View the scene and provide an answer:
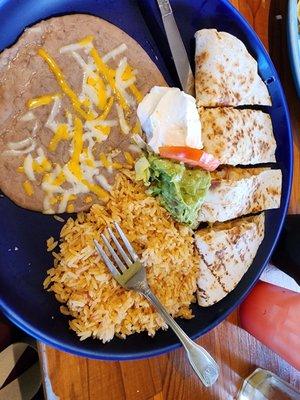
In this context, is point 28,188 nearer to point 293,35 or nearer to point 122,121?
point 122,121

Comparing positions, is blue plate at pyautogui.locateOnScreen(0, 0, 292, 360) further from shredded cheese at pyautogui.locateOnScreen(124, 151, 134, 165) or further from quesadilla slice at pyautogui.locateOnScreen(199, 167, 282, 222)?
shredded cheese at pyautogui.locateOnScreen(124, 151, 134, 165)

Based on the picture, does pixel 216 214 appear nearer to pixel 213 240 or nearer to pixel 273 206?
pixel 213 240

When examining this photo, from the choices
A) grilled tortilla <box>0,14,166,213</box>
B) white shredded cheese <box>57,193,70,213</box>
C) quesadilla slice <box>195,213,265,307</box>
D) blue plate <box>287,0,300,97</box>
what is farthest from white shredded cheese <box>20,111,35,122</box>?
blue plate <box>287,0,300,97</box>

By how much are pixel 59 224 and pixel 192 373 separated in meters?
0.70

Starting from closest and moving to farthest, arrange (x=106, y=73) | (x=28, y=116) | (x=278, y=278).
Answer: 1. (x=28, y=116)
2. (x=106, y=73)
3. (x=278, y=278)

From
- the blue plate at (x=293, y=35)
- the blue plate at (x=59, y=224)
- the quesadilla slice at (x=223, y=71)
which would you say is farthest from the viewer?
the blue plate at (x=293, y=35)

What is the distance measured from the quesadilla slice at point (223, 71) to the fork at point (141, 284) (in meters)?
0.54

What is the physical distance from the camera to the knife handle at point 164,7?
170 cm

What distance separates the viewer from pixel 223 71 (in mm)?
1783

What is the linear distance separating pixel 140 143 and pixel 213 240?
401mm

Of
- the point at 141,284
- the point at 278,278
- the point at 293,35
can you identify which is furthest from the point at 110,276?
the point at 293,35

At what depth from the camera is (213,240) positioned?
5.76ft

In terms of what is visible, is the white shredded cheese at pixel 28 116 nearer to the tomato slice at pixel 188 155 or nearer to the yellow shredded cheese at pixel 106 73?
the yellow shredded cheese at pixel 106 73

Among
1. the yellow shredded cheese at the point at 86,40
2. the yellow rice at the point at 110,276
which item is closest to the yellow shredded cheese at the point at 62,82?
the yellow shredded cheese at the point at 86,40
